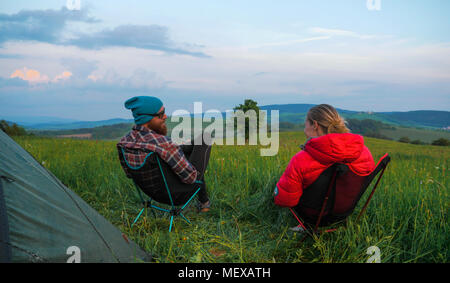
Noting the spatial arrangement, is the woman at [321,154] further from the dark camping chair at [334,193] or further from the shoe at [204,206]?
the shoe at [204,206]

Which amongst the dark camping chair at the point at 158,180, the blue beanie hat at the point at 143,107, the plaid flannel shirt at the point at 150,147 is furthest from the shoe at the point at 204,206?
the blue beanie hat at the point at 143,107

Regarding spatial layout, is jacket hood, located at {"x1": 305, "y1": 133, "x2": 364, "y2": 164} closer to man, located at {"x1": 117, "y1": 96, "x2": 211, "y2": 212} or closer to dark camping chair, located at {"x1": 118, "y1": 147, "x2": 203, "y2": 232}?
man, located at {"x1": 117, "y1": 96, "x2": 211, "y2": 212}

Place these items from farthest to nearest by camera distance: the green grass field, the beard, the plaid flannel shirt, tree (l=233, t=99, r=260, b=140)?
tree (l=233, t=99, r=260, b=140)
the beard
the plaid flannel shirt
the green grass field

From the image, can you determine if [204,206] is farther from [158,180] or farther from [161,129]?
[161,129]

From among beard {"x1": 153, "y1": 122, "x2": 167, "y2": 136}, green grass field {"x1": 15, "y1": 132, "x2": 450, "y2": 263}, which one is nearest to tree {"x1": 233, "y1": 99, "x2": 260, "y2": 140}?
green grass field {"x1": 15, "y1": 132, "x2": 450, "y2": 263}

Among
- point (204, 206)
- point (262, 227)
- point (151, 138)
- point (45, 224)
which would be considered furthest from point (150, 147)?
point (262, 227)

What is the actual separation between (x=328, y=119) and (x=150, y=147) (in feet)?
5.59

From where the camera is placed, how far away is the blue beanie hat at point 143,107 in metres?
3.08

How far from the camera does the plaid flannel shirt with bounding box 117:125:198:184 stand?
303 cm

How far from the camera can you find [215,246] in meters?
3.22

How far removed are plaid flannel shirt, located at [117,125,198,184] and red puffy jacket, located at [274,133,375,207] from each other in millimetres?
1079

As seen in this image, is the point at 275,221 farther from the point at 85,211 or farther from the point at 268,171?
the point at 85,211

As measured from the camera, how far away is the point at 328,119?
2609mm
